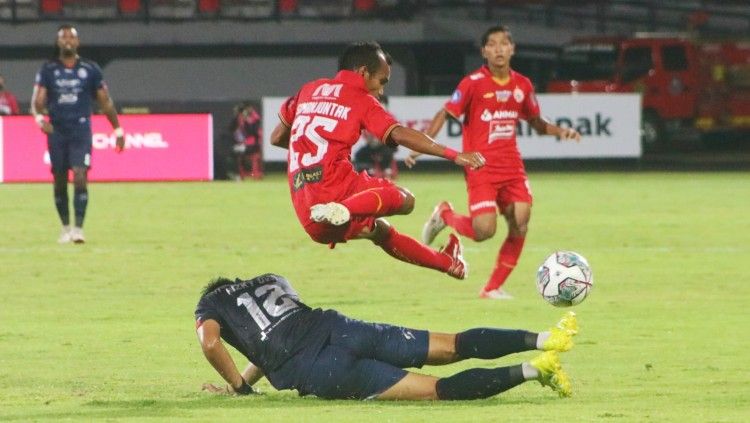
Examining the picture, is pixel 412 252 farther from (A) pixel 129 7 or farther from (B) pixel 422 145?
(A) pixel 129 7

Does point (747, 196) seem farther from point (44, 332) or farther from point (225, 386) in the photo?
point (225, 386)

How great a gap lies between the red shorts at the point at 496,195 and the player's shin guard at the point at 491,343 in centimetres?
487

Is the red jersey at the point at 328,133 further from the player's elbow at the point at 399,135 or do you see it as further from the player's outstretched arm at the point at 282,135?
the player's outstretched arm at the point at 282,135

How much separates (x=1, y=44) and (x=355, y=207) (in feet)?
103

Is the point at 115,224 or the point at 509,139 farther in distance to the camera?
the point at 115,224

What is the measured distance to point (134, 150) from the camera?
94.2 ft

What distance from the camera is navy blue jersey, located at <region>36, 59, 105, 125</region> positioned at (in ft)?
57.9

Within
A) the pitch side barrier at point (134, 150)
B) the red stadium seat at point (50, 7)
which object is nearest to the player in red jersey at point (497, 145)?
the pitch side barrier at point (134, 150)

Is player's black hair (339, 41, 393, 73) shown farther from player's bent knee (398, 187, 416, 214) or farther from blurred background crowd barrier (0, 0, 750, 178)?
blurred background crowd barrier (0, 0, 750, 178)

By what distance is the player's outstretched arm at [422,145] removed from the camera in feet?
31.3

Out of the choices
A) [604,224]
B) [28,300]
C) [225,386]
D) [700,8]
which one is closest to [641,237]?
[604,224]

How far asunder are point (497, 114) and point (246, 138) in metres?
16.5

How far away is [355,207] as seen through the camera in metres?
9.93

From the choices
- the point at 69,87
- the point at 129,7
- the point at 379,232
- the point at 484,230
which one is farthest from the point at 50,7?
the point at 379,232
